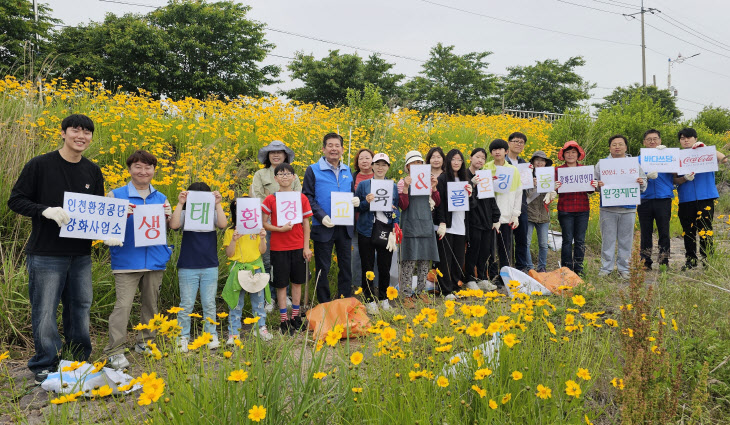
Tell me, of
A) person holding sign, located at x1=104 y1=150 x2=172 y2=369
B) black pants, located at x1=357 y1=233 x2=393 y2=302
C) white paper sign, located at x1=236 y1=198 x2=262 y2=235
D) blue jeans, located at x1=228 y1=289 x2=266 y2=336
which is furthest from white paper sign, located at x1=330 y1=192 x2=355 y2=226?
person holding sign, located at x1=104 y1=150 x2=172 y2=369

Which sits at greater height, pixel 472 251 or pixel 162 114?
pixel 162 114

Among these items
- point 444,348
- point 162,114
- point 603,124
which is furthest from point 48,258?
point 603,124

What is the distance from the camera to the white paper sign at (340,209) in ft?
15.8

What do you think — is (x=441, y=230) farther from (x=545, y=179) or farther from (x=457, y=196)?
(x=545, y=179)

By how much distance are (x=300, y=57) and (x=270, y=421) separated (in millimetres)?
29291

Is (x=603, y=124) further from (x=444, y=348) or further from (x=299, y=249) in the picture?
(x=444, y=348)

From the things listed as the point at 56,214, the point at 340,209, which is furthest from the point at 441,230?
the point at 56,214

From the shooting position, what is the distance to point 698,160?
242 inches

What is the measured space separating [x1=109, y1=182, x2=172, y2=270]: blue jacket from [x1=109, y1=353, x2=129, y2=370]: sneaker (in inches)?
26.9

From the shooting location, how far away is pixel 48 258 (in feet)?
11.0

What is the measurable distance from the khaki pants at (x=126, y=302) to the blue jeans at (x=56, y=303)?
179 mm

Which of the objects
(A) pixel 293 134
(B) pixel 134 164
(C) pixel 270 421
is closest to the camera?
(C) pixel 270 421

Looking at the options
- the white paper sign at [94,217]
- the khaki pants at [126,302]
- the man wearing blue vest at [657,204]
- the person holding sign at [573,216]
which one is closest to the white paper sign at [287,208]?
the khaki pants at [126,302]

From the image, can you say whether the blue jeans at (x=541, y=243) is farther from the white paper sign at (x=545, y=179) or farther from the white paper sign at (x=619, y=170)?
the white paper sign at (x=619, y=170)
